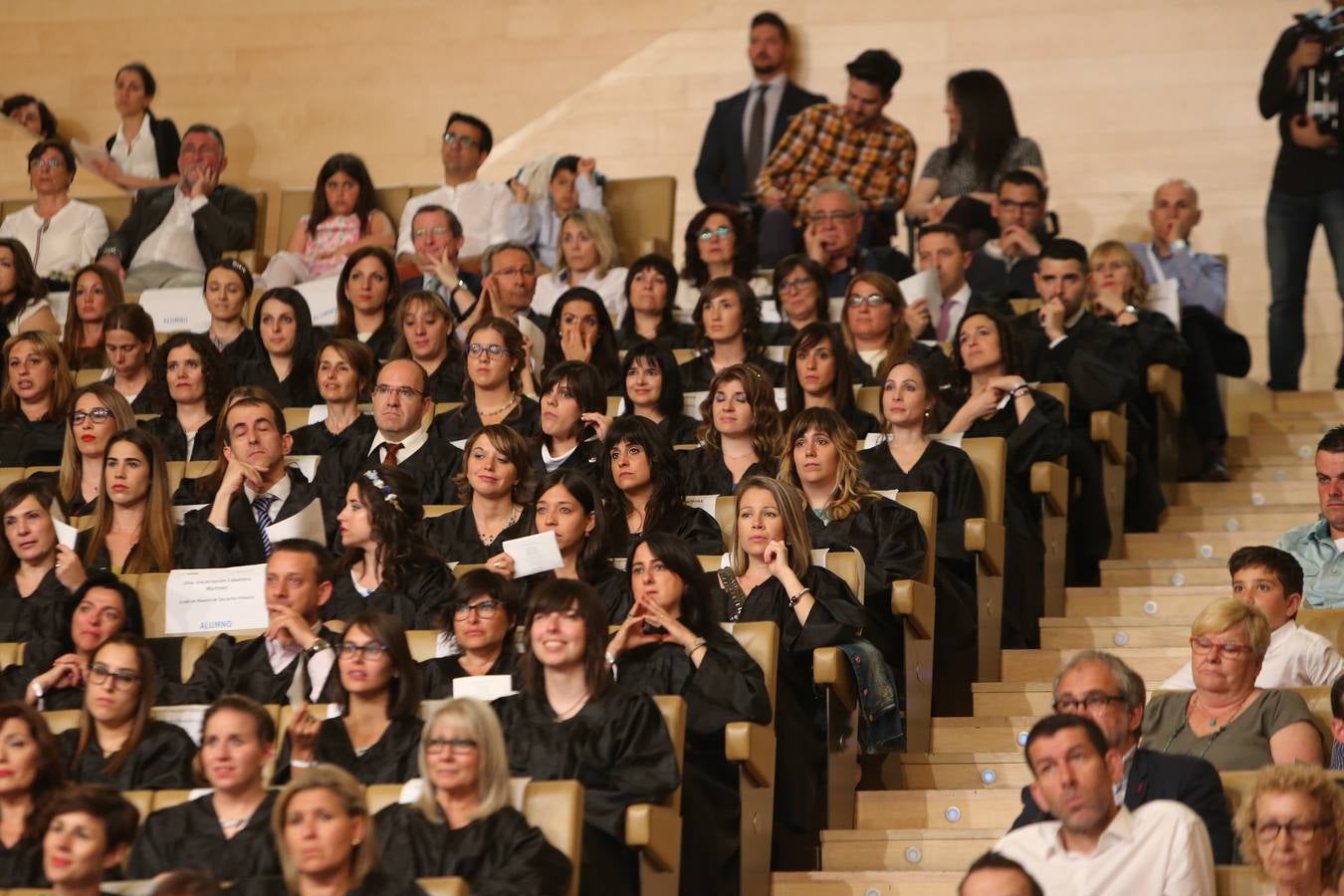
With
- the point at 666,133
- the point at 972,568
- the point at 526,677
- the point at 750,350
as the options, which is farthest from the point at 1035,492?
the point at 666,133

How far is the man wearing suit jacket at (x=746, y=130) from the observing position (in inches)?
315

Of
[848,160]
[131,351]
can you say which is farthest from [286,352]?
[848,160]

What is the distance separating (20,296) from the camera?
22.7 ft

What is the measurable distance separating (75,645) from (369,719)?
93 centimetres

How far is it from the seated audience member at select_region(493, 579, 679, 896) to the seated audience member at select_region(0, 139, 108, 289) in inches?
159

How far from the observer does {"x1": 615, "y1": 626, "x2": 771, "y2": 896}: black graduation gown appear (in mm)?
4238

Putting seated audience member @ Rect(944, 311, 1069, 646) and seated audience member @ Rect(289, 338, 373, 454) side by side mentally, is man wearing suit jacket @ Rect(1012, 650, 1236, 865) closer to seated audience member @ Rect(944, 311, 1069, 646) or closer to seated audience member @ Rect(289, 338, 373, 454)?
seated audience member @ Rect(944, 311, 1069, 646)

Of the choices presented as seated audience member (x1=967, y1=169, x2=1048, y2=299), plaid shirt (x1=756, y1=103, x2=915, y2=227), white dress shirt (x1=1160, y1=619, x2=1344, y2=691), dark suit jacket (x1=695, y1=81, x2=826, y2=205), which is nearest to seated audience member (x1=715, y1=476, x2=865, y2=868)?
white dress shirt (x1=1160, y1=619, x2=1344, y2=691)

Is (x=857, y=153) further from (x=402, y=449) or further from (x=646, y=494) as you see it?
(x=646, y=494)

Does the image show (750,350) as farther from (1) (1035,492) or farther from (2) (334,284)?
(2) (334,284)

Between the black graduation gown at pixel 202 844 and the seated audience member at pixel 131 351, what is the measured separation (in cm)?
253

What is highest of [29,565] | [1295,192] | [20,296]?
[1295,192]

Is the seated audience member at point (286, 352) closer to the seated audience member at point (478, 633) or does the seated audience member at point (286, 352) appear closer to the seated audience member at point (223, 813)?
the seated audience member at point (478, 633)

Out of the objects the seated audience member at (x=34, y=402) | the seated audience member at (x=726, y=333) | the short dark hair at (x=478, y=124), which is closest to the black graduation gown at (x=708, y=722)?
the seated audience member at (x=726, y=333)
